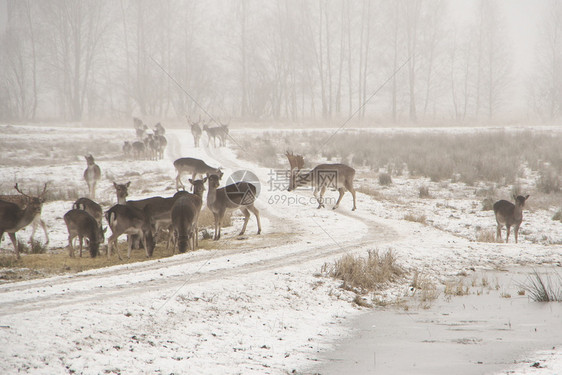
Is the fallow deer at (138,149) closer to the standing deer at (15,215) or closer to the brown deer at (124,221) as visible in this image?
the standing deer at (15,215)

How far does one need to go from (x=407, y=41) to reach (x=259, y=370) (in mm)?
58357

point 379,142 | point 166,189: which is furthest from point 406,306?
point 379,142

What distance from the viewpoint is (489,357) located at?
6.01 m

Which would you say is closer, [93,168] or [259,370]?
[259,370]

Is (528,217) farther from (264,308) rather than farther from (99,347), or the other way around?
(99,347)

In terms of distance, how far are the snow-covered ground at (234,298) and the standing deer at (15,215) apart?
1626 mm

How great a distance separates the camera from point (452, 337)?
→ 22.3 ft

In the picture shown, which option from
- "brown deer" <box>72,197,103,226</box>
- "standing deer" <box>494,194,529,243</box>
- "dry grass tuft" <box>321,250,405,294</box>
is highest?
"brown deer" <box>72,197,103,226</box>

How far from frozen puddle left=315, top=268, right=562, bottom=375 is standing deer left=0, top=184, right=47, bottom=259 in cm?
738

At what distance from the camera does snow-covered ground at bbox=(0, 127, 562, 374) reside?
5602 millimetres

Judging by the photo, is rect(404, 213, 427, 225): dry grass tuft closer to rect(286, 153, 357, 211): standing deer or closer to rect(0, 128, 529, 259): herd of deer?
rect(286, 153, 357, 211): standing deer

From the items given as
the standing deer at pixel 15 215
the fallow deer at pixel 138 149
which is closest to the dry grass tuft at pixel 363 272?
the standing deer at pixel 15 215

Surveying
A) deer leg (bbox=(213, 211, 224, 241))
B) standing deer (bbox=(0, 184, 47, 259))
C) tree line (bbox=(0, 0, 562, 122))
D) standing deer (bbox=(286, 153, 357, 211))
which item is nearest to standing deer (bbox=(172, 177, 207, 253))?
deer leg (bbox=(213, 211, 224, 241))

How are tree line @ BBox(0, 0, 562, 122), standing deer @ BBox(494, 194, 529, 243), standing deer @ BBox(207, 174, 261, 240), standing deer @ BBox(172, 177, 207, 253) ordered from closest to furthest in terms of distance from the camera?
standing deer @ BBox(172, 177, 207, 253) < standing deer @ BBox(207, 174, 261, 240) < standing deer @ BBox(494, 194, 529, 243) < tree line @ BBox(0, 0, 562, 122)
